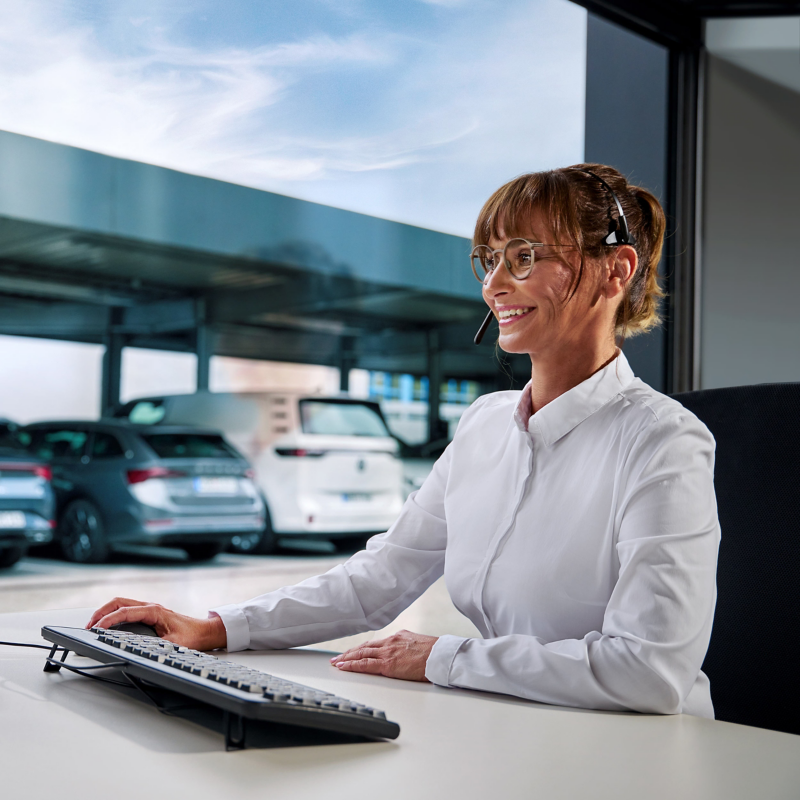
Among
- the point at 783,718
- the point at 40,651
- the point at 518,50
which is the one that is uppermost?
the point at 518,50

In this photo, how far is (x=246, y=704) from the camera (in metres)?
0.65

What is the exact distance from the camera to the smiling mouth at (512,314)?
1.20m

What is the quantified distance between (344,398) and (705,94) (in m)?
1.76

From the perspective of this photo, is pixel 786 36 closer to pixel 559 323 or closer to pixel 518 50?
pixel 518 50

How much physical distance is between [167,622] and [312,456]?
2.80 meters

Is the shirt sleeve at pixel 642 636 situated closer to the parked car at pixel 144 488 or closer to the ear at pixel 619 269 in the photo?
the ear at pixel 619 269

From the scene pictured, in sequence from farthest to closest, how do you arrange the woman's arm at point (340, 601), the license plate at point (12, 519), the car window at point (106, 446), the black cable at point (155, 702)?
the car window at point (106, 446), the license plate at point (12, 519), the woman's arm at point (340, 601), the black cable at point (155, 702)

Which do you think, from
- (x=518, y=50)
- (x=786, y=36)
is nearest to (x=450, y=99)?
(x=518, y=50)

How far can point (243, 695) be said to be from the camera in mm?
673

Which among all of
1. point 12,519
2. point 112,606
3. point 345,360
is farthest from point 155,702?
point 345,360

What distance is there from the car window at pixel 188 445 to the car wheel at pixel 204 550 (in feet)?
1.13

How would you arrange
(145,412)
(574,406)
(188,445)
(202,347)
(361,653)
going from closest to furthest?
1. (361,653)
2. (574,406)
3. (145,412)
4. (202,347)
5. (188,445)

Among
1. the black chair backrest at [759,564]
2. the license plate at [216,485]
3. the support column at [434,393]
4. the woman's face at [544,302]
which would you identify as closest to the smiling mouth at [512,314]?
the woman's face at [544,302]

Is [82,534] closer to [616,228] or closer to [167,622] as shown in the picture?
[167,622]
